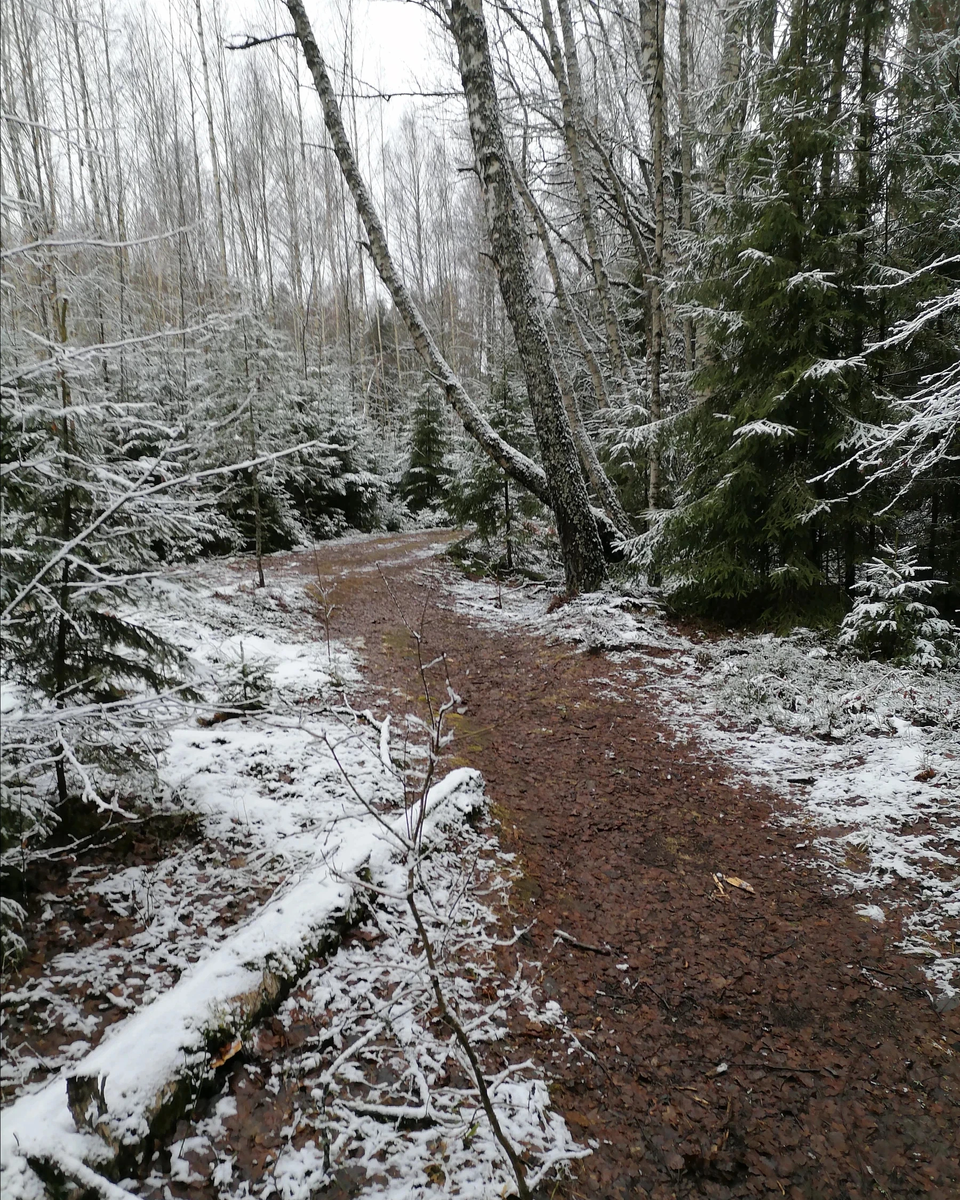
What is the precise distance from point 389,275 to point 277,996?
9068mm

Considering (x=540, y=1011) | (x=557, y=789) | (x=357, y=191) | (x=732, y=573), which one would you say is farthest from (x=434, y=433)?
(x=540, y=1011)

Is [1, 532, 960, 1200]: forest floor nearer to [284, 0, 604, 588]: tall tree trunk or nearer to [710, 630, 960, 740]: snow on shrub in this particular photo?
[710, 630, 960, 740]: snow on shrub

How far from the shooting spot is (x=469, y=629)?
9.03 m

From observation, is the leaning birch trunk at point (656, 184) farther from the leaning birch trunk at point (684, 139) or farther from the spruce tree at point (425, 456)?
the spruce tree at point (425, 456)

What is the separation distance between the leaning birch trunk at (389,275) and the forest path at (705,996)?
545cm

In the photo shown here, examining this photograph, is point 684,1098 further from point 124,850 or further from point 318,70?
point 318,70

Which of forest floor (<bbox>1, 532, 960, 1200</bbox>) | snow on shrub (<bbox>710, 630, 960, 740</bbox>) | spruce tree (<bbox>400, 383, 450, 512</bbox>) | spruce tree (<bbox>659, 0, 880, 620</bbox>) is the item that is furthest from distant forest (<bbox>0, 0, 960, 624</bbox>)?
spruce tree (<bbox>400, 383, 450, 512</bbox>)

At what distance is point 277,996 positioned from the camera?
8.79 ft

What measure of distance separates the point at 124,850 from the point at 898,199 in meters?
9.81

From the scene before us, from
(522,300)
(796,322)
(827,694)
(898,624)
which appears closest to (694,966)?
(827,694)

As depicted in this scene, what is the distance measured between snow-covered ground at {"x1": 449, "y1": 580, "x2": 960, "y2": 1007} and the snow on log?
2.88m

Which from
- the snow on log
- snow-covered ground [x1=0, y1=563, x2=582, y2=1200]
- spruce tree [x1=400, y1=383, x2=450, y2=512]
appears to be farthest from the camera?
spruce tree [x1=400, y1=383, x2=450, y2=512]

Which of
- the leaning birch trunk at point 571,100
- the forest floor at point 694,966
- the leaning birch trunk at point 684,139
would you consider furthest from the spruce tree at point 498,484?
the forest floor at point 694,966

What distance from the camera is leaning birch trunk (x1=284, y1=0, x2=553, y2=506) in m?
8.70
